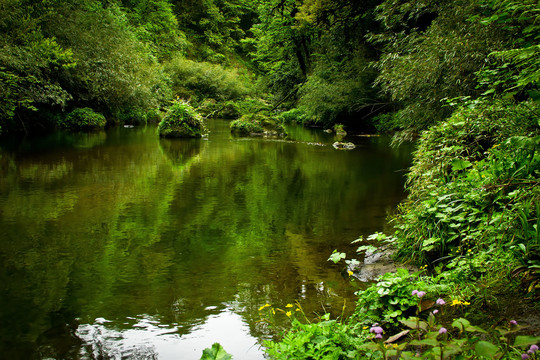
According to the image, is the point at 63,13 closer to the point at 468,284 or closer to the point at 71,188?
the point at 71,188

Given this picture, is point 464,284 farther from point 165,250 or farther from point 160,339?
point 165,250

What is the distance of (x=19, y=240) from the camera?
4.48m

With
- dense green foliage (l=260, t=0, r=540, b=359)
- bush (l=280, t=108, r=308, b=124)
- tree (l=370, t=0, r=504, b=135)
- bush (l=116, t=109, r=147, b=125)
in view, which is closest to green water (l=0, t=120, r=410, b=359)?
dense green foliage (l=260, t=0, r=540, b=359)

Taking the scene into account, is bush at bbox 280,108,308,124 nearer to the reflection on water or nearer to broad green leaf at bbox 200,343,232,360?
the reflection on water

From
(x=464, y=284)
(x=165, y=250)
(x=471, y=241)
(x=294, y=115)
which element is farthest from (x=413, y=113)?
(x=294, y=115)

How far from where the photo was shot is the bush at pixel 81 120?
18.6m

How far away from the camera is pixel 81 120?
18.8 m

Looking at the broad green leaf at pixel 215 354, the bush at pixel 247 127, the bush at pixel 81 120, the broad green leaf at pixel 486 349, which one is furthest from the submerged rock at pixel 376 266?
the bush at pixel 81 120

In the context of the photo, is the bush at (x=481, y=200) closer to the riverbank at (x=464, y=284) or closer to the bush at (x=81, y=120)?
the riverbank at (x=464, y=284)

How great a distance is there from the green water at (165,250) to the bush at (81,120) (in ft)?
31.2

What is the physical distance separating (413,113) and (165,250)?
6.53m

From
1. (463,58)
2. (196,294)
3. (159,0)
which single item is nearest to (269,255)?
(196,294)

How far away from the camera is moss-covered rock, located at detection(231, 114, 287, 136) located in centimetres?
1970

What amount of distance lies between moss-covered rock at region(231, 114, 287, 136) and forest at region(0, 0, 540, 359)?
24 cm
